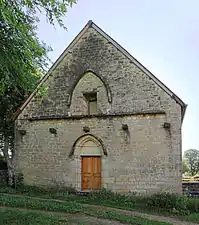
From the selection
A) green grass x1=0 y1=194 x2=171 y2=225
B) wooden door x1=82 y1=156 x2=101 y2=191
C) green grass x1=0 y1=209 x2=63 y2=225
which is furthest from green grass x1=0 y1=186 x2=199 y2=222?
green grass x1=0 y1=209 x2=63 y2=225

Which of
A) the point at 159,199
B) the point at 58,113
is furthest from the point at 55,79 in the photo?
the point at 159,199

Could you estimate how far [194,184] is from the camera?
43.5 ft

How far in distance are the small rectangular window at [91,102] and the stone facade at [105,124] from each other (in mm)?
259

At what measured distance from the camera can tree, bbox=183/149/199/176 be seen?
3581 cm

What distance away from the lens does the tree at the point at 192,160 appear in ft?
117

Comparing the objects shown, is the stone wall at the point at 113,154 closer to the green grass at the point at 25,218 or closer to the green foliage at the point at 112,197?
the green foliage at the point at 112,197

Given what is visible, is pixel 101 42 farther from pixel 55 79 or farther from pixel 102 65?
pixel 55 79

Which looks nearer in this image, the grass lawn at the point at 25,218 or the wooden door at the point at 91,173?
the grass lawn at the point at 25,218

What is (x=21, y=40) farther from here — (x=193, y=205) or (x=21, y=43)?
(x=193, y=205)

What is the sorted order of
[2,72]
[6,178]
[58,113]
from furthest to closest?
[6,178], [58,113], [2,72]

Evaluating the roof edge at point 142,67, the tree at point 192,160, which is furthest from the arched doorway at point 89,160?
the tree at point 192,160

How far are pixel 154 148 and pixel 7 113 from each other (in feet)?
32.1

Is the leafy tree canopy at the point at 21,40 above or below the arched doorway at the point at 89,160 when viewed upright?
above

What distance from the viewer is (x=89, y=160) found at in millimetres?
14312
